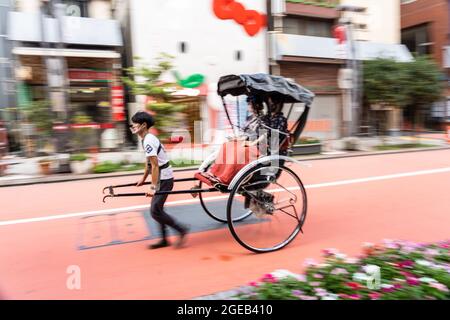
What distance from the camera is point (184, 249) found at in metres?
4.60

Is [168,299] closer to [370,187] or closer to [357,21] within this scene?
[370,187]

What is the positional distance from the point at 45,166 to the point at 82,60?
20.8 ft

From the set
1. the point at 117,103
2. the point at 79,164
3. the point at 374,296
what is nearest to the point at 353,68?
the point at 117,103

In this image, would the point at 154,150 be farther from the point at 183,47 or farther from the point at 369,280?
the point at 183,47

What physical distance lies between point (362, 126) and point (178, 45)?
10009 millimetres

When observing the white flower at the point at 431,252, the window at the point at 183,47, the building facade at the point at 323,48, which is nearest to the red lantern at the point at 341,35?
the building facade at the point at 323,48

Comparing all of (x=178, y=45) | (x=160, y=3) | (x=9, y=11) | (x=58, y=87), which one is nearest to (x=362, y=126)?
(x=178, y=45)

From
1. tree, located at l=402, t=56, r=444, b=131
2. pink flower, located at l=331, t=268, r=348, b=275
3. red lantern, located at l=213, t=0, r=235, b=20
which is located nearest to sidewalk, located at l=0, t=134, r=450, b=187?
tree, located at l=402, t=56, r=444, b=131

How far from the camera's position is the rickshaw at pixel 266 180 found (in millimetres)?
4426

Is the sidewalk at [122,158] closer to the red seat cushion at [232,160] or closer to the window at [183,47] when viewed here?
the window at [183,47]

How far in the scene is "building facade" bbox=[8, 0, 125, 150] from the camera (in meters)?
13.6

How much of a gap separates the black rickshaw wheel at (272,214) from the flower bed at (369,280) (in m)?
1.23

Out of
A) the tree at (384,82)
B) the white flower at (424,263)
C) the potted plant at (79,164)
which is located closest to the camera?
the white flower at (424,263)

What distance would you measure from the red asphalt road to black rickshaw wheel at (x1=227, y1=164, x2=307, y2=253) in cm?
18
